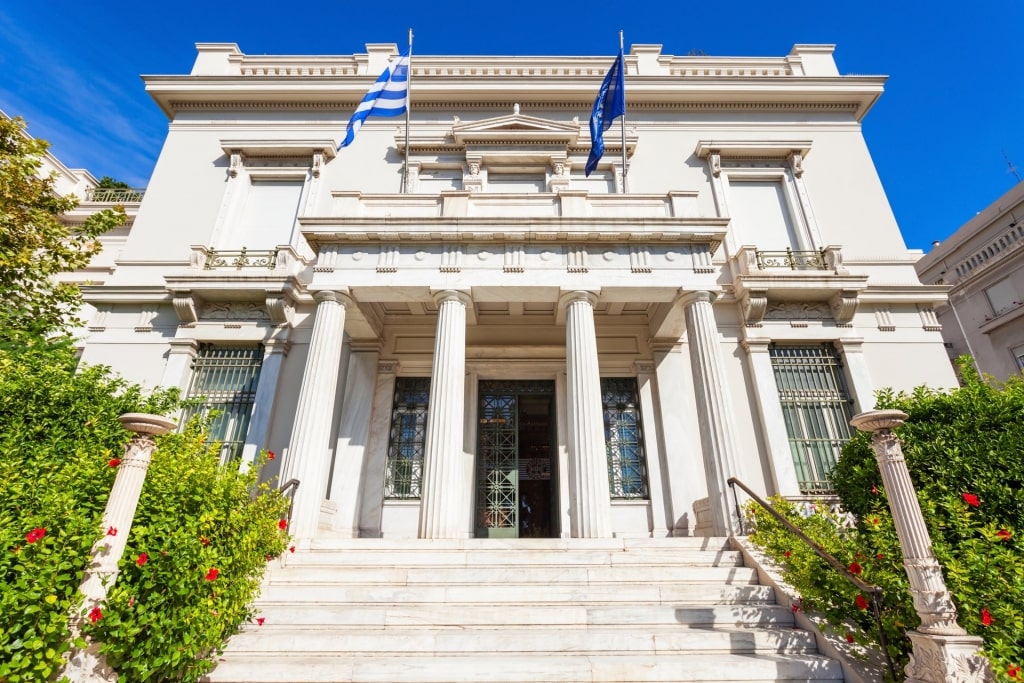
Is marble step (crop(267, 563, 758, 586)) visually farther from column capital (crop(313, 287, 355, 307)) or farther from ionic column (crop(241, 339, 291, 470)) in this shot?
column capital (crop(313, 287, 355, 307))

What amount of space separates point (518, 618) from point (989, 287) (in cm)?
2274

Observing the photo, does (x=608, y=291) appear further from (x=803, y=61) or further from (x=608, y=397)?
(x=803, y=61)

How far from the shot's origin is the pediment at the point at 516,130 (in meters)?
13.6

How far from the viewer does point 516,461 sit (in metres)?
11.5

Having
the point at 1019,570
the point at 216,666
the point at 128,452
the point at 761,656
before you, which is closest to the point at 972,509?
the point at 1019,570

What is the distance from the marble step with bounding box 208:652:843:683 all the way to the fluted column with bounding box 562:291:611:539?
10.4 ft

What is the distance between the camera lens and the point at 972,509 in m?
5.35

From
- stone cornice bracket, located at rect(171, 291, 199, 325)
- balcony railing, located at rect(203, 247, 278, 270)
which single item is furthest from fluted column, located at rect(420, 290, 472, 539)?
stone cornice bracket, located at rect(171, 291, 199, 325)

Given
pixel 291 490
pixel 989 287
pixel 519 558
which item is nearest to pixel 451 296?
pixel 291 490

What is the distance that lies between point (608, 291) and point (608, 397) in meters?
3.08

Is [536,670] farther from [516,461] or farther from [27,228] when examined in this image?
[27,228]

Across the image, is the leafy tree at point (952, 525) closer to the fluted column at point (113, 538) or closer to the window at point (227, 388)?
the fluted column at point (113, 538)

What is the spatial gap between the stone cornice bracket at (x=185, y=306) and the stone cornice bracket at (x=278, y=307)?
1.59 meters

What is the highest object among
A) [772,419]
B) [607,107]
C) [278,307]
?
[607,107]
